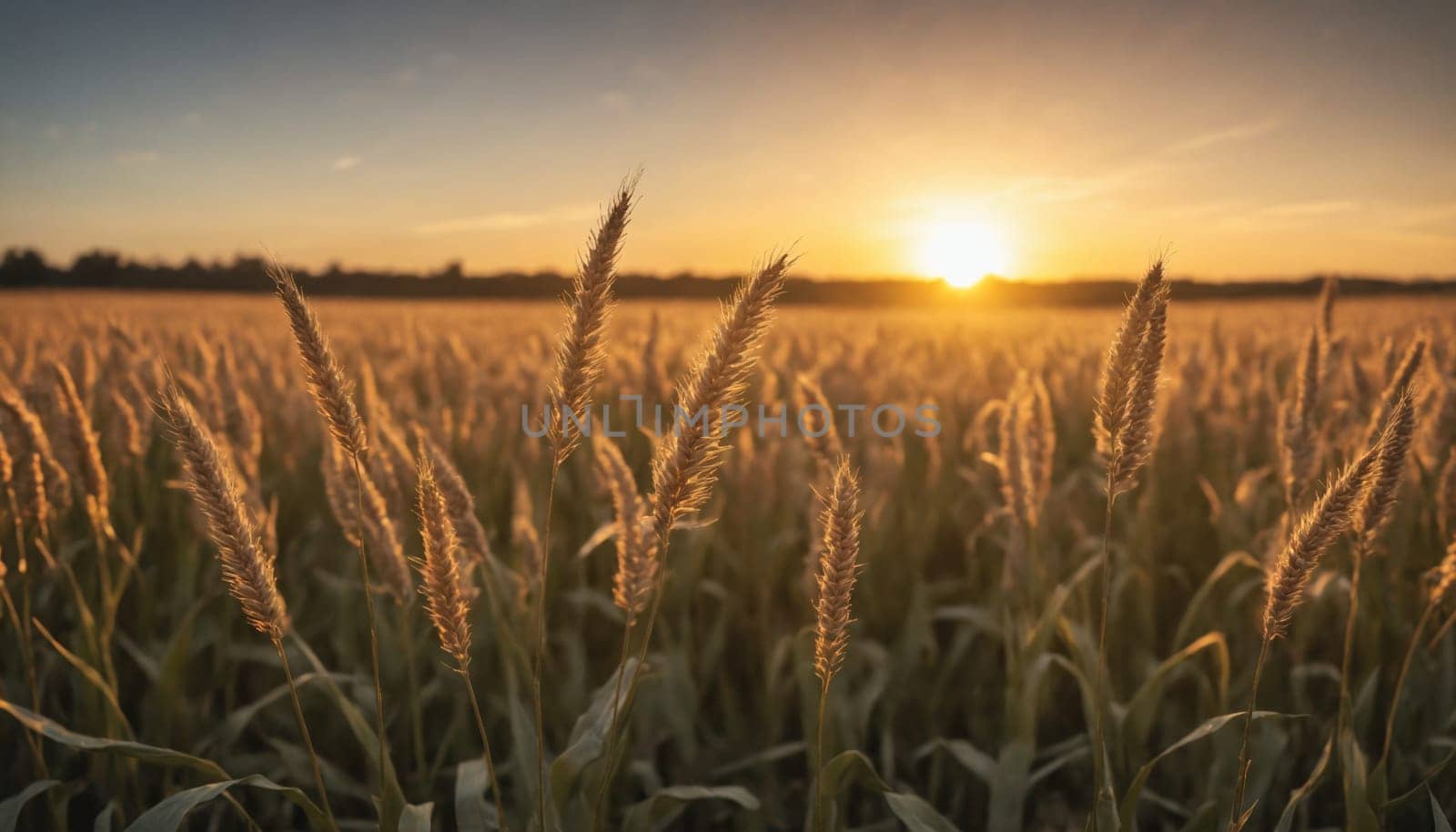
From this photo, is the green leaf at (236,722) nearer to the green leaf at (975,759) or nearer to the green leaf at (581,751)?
the green leaf at (581,751)

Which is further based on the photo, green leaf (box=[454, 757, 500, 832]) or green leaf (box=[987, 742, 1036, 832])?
green leaf (box=[987, 742, 1036, 832])

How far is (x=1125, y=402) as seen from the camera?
1.47m

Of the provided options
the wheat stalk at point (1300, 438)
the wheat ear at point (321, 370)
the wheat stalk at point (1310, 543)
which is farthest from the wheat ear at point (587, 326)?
the wheat stalk at point (1300, 438)

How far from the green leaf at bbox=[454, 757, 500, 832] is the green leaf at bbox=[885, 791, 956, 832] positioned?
0.82 meters

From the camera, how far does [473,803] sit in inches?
68.6

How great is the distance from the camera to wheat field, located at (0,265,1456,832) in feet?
4.64

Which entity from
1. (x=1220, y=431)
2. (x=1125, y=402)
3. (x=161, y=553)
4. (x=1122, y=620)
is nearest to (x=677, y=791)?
(x=1125, y=402)

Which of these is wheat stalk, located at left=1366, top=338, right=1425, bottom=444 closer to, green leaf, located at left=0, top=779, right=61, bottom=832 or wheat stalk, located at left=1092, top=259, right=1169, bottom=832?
wheat stalk, located at left=1092, top=259, right=1169, bottom=832

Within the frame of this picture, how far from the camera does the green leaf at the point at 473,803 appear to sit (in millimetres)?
1717

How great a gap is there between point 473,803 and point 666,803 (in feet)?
1.44

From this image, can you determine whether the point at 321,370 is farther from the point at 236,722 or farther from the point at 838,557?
the point at 236,722

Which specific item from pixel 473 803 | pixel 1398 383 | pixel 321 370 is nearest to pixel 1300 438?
pixel 1398 383

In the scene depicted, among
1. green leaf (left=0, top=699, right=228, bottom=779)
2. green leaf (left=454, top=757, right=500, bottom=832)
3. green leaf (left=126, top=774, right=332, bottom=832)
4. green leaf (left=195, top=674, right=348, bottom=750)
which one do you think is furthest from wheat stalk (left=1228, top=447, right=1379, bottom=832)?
green leaf (left=195, top=674, right=348, bottom=750)

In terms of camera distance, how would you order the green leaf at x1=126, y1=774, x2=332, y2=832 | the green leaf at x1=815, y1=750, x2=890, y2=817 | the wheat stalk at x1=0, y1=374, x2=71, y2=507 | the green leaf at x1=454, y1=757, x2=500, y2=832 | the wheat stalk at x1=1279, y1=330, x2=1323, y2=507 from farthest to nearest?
the wheat stalk at x1=1279, y1=330, x2=1323, y2=507
the wheat stalk at x1=0, y1=374, x2=71, y2=507
the green leaf at x1=454, y1=757, x2=500, y2=832
the green leaf at x1=815, y1=750, x2=890, y2=817
the green leaf at x1=126, y1=774, x2=332, y2=832
